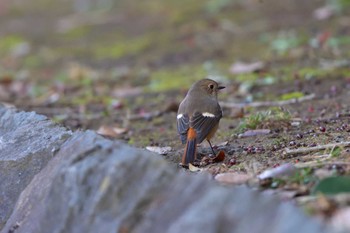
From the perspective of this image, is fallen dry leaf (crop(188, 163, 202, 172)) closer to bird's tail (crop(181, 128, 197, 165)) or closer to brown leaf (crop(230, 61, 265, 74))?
bird's tail (crop(181, 128, 197, 165))

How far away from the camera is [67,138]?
14.4 feet

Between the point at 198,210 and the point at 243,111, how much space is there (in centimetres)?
415

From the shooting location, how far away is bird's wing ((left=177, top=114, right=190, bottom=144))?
18.6 feet

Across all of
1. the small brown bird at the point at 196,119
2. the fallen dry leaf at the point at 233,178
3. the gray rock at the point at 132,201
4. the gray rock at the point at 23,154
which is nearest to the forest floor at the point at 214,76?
the fallen dry leaf at the point at 233,178

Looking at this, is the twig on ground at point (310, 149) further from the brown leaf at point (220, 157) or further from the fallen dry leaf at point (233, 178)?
the fallen dry leaf at point (233, 178)

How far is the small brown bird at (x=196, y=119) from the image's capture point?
216 inches

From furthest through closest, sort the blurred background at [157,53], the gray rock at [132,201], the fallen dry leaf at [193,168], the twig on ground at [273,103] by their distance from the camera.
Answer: the blurred background at [157,53] → the twig on ground at [273,103] → the fallen dry leaf at [193,168] → the gray rock at [132,201]

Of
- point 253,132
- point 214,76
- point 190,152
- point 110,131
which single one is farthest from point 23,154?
point 214,76

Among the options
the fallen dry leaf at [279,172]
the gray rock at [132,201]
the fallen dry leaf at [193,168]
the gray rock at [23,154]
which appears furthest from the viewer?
the fallen dry leaf at [193,168]

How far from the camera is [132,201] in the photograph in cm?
331

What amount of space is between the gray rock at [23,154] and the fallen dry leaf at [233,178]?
97cm

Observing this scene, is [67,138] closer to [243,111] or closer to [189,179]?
[189,179]

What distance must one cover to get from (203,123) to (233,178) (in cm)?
182

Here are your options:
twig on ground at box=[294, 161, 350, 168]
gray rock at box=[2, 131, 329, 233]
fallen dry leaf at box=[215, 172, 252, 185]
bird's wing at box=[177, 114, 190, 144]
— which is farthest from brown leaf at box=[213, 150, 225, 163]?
gray rock at box=[2, 131, 329, 233]
